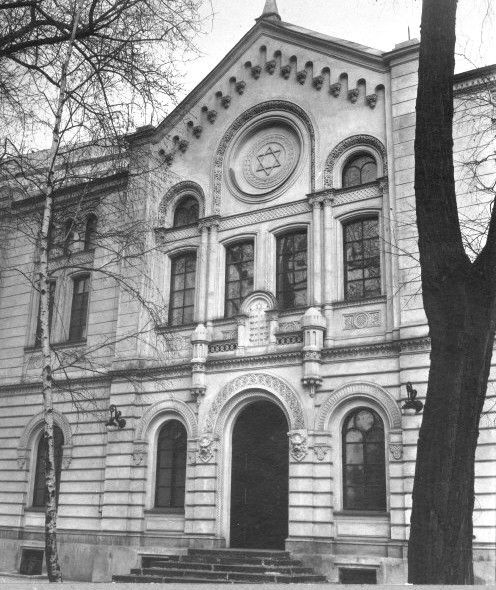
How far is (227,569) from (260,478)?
282 cm

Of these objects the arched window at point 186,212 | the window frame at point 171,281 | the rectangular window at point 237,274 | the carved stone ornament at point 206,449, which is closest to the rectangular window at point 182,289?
the window frame at point 171,281

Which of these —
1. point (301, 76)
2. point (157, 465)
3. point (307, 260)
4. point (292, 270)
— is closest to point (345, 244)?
point (307, 260)

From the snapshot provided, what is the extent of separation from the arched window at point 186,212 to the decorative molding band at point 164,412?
5.55m

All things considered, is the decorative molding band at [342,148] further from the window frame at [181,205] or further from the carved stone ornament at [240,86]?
the window frame at [181,205]

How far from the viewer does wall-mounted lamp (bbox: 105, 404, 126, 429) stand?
66.3ft

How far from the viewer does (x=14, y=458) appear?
22984mm

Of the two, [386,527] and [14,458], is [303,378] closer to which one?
[386,527]

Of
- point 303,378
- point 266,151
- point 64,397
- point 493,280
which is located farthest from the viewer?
point 64,397

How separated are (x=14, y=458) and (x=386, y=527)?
1260cm

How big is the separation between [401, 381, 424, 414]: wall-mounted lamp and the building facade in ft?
1.18

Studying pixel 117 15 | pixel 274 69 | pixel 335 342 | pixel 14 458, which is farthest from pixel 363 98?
pixel 14 458

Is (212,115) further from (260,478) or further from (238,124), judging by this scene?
(260,478)

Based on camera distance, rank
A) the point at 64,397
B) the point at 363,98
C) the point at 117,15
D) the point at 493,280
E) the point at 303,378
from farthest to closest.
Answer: the point at 64,397
the point at 363,98
the point at 303,378
the point at 117,15
the point at 493,280

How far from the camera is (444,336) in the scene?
751cm
